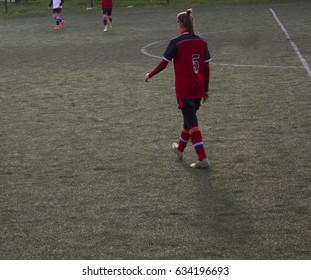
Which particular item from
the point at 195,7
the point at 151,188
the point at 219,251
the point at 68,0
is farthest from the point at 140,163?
the point at 68,0

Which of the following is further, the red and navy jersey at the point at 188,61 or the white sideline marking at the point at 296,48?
the white sideline marking at the point at 296,48

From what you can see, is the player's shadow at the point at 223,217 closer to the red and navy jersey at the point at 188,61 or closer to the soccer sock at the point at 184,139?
the soccer sock at the point at 184,139

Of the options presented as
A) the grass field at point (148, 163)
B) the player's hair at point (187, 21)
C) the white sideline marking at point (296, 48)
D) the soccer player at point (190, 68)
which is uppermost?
the player's hair at point (187, 21)

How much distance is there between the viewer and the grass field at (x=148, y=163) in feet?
24.3

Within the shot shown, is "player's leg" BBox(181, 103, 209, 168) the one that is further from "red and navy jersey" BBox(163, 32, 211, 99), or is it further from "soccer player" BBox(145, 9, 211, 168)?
"red and navy jersey" BBox(163, 32, 211, 99)

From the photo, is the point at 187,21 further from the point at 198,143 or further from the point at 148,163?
the point at 148,163

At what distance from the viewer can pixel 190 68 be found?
986 cm

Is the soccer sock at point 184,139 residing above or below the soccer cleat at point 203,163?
above

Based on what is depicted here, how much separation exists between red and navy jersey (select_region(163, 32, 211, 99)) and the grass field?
99cm

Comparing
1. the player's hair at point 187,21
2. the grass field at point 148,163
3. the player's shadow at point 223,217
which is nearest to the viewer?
the player's shadow at point 223,217

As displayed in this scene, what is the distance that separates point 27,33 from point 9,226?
74.9 feet

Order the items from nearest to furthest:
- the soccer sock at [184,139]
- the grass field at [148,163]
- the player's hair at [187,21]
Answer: the grass field at [148,163], the player's hair at [187,21], the soccer sock at [184,139]

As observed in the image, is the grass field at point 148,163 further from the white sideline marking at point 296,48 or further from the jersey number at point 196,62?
the jersey number at point 196,62

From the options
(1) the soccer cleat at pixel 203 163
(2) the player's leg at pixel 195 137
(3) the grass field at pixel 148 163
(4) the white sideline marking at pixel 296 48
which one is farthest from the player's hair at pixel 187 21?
(4) the white sideline marking at pixel 296 48
